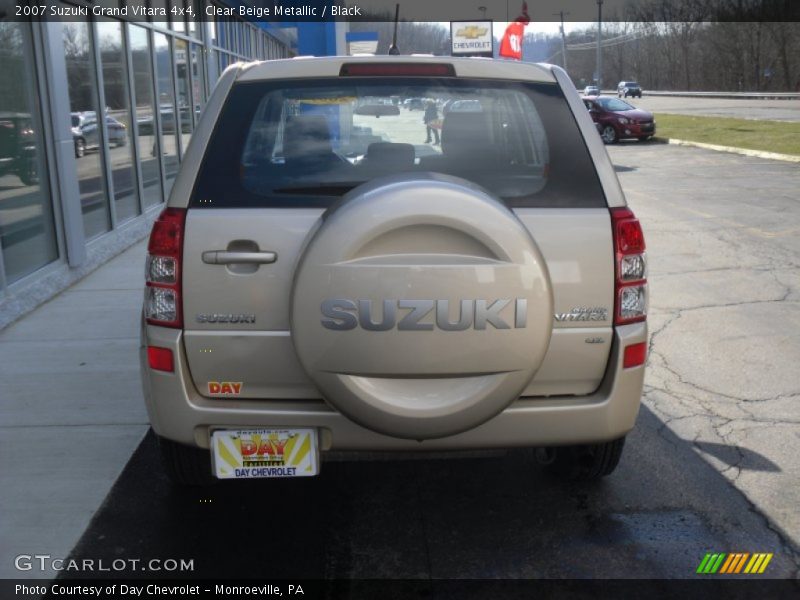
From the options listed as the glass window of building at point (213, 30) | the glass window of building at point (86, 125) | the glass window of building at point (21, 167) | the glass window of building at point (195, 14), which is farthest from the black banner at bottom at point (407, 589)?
the glass window of building at point (213, 30)

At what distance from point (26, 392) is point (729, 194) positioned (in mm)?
12829

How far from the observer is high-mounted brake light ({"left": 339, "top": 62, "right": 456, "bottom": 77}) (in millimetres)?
3486

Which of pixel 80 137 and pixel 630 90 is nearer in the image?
pixel 80 137

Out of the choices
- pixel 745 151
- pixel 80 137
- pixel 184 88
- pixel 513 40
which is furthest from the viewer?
pixel 513 40

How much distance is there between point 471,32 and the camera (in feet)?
215

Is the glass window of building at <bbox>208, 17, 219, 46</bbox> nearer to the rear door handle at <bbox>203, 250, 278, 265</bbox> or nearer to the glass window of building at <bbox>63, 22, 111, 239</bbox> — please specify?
the glass window of building at <bbox>63, 22, 111, 239</bbox>

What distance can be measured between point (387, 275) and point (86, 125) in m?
8.08

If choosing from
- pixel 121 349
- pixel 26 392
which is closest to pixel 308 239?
pixel 26 392

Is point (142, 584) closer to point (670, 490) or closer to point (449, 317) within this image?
point (449, 317)

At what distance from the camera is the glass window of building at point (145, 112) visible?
12117mm

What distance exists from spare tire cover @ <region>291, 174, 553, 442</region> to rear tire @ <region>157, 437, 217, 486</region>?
39.4 inches

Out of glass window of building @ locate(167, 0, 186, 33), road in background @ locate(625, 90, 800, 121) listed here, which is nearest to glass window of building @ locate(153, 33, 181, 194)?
glass window of building @ locate(167, 0, 186, 33)

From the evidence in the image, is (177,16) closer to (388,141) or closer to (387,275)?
(388,141)

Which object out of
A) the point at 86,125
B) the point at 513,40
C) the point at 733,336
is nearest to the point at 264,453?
the point at 733,336
